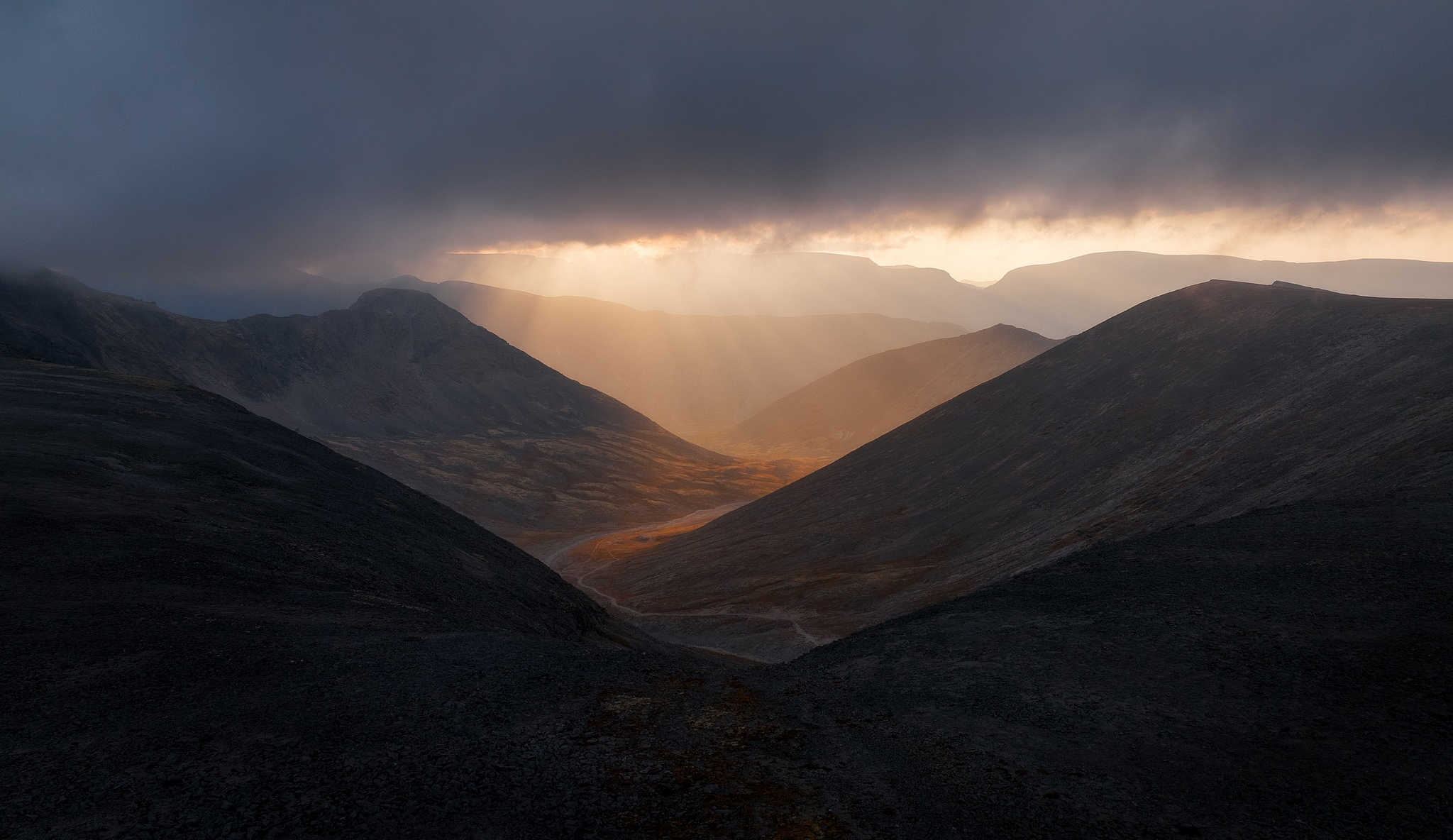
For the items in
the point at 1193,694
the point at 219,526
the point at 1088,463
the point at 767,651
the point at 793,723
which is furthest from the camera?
the point at 1088,463

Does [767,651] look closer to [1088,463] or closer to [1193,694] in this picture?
→ [1088,463]

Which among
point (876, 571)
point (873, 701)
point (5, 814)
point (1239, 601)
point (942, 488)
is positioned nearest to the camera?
point (5, 814)

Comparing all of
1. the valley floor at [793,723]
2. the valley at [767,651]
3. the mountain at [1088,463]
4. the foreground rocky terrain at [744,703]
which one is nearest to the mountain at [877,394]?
the mountain at [1088,463]

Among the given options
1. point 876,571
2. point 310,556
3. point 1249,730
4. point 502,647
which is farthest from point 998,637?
point 876,571

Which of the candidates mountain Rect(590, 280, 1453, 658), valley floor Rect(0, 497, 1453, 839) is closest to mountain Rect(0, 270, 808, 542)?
mountain Rect(590, 280, 1453, 658)

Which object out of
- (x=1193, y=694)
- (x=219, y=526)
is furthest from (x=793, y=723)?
(x=219, y=526)

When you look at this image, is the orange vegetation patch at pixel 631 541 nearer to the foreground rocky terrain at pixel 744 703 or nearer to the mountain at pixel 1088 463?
the mountain at pixel 1088 463

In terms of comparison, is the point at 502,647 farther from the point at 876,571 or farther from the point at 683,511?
the point at 683,511
